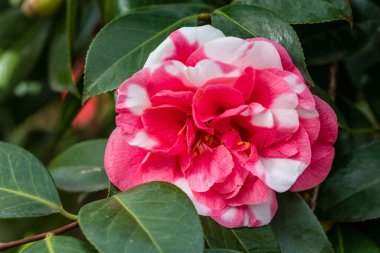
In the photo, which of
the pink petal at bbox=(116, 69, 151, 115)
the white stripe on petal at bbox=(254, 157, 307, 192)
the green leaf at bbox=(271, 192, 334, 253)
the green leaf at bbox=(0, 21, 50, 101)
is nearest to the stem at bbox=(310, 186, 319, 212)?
the green leaf at bbox=(271, 192, 334, 253)

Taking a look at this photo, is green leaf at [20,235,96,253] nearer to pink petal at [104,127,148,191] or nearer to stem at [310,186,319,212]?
pink petal at [104,127,148,191]

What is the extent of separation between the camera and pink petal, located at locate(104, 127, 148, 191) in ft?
2.50

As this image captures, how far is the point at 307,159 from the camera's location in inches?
28.8

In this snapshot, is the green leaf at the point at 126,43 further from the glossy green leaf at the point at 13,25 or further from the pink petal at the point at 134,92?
the glossy green leaf at the point at 13,25

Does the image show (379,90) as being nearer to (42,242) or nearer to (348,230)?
(348,230)

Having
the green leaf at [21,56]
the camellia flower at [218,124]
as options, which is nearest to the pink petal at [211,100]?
the camellia flower at [218,124]

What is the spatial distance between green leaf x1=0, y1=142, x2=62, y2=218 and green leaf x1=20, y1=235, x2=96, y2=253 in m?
0.05

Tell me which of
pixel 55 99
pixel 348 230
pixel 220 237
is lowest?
pixel 55 99

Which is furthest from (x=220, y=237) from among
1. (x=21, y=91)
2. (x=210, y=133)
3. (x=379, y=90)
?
(x=21, y=91)

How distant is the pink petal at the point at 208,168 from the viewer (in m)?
0.73

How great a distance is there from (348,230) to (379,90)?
355 mm

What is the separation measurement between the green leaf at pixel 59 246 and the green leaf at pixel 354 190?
36 cm

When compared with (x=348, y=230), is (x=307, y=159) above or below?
above

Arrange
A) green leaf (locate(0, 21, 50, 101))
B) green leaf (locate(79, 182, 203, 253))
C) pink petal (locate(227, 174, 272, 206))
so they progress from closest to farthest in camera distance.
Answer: green leaf (locate(79, 182, 203, 253)) < pink petal (locate(227, 174, 272, 206)) < green leaf (locate(0, 21, 50, 101))
